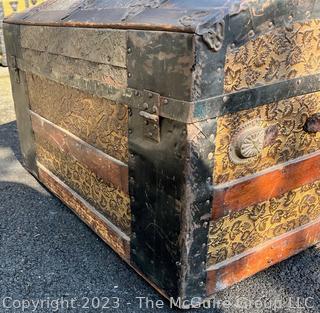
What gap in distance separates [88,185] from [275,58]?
1.03 meters

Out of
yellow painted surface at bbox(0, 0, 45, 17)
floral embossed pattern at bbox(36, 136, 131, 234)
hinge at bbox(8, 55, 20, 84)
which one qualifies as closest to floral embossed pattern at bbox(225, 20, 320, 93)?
floral embossed pattern at bbox(36, 136, 131, 234)

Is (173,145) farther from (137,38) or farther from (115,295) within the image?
(115,295)

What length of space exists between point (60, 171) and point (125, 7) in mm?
1017

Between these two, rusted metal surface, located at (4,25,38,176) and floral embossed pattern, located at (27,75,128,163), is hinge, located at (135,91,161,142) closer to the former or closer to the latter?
floral embossed pattern, located at (27,75,128,163)

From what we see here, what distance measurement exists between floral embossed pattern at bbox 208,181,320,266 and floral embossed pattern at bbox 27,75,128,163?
1.50 feet

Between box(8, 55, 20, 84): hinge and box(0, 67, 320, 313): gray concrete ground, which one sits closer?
box(0, 67, 320, 313): gray concrete ground

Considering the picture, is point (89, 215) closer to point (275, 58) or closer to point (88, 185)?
point (88, 185)

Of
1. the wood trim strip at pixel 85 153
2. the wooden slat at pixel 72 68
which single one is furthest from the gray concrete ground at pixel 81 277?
the wooden slat at pixel 72 68

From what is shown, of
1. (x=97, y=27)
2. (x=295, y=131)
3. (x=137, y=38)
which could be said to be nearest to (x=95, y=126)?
(x=97, y=27)

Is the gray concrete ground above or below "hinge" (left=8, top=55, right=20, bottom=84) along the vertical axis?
below

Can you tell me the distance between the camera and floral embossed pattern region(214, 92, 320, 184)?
1298 mm

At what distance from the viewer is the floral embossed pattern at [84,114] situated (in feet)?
4.97

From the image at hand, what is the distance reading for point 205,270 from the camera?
4.76 ft

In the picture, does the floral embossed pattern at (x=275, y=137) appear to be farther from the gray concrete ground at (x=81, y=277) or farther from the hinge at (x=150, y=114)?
the gray concrete ground at (x=81, y=277)
